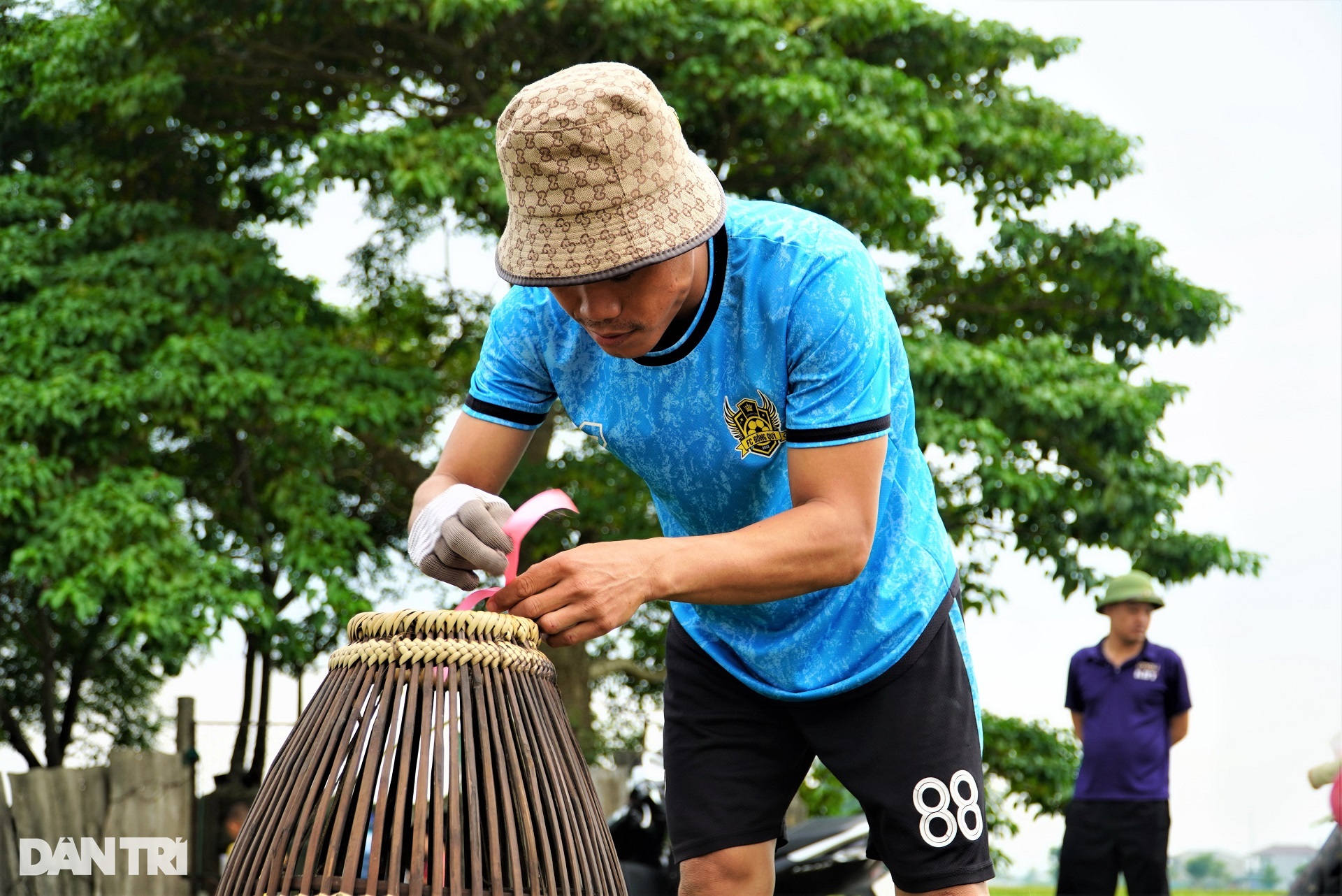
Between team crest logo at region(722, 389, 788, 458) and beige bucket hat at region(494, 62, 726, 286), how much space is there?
0.32 metres

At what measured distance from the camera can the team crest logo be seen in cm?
181

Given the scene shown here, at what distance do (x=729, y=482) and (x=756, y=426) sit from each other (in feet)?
0.37

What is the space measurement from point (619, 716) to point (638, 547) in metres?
10.6

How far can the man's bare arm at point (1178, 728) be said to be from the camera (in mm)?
5281

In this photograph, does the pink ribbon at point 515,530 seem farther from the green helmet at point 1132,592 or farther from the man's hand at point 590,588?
the green helmet at point 1132,592

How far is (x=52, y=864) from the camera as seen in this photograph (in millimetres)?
7738

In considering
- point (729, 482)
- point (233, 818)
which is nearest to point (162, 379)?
point (233, 818)

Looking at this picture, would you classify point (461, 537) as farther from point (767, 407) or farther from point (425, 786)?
point (767, 407)

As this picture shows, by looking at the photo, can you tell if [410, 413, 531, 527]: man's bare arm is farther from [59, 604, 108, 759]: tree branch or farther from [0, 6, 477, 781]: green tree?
[59, 604, 108, 759]: tree branch

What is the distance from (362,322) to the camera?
10.4 meters

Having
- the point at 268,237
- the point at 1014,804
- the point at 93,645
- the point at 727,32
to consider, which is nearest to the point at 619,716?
the point at 1014,804

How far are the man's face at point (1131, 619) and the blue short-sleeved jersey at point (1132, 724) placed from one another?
8cm

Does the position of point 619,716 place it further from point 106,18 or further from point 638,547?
point 638,547

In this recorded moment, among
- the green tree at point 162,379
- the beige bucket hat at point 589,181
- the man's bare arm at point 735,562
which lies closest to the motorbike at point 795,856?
the green tree at point 162,379
